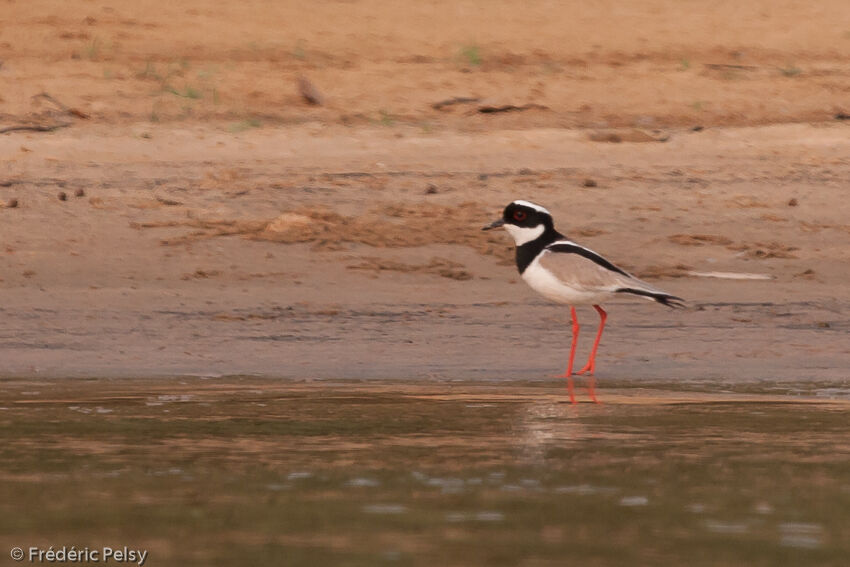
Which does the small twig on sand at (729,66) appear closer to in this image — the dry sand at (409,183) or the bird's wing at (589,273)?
the dry sand at (409,183)

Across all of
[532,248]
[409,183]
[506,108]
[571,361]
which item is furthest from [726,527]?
[506,108]

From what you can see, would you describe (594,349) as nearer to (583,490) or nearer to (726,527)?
(583,490)

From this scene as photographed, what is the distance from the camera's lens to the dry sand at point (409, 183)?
938 cm

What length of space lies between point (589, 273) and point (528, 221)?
0.66 m

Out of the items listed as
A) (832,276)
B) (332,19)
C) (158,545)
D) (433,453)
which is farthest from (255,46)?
(158,545)

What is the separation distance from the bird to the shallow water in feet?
3.12

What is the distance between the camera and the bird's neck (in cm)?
938

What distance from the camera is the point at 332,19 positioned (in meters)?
17.4

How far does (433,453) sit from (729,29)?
1182 cm

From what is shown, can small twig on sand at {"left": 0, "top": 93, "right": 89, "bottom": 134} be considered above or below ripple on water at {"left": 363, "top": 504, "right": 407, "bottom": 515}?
above

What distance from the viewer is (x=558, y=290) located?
917 centimetres

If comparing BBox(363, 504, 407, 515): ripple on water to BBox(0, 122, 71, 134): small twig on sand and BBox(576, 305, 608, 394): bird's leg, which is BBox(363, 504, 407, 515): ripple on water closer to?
BBox(576, 305, 608, 394): bird's leg

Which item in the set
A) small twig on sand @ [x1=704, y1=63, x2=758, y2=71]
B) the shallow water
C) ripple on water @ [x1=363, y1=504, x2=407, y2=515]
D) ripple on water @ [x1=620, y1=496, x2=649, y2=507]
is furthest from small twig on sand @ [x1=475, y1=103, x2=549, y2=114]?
ripple on water @ [x1=363, y1=504, x2=407, y2=515]

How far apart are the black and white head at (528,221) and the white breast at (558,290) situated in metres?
0.28
